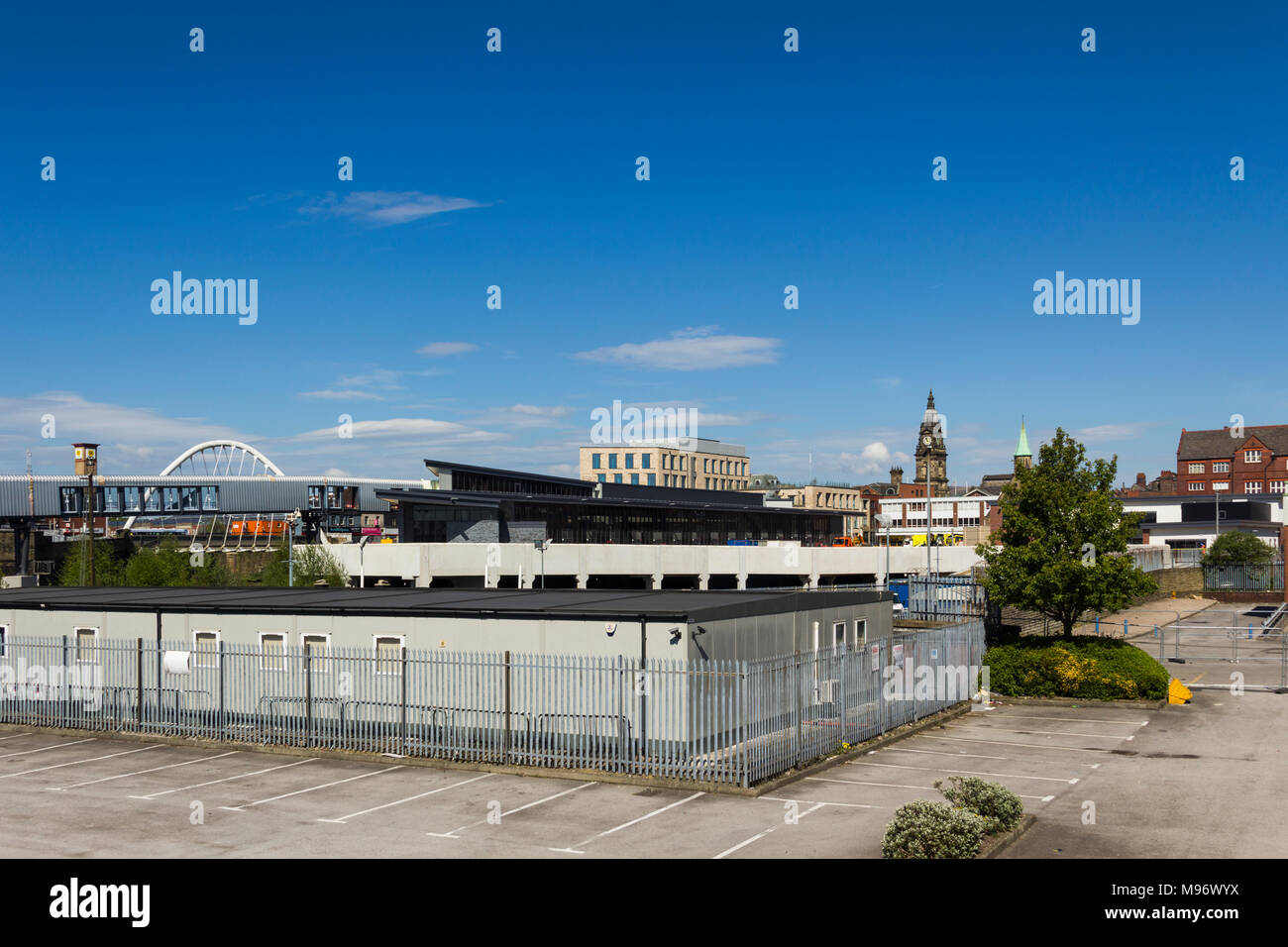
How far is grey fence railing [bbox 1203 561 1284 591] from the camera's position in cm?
7806

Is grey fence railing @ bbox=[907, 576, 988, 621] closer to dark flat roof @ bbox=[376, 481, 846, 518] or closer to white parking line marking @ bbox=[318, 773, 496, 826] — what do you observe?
dark flat roof @ bbox=[376, 481, 846, 518]

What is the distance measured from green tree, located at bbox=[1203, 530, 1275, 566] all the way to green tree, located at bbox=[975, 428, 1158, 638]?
54336mm

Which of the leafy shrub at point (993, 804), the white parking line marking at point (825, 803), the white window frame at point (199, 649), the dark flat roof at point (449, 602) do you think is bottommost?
the white parking line marking at point (825, 803)

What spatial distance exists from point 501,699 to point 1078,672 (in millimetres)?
18869

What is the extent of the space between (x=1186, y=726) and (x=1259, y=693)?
7.85 metres

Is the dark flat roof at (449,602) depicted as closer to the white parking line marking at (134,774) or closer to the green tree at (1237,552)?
the white parking line marking at (134,774)

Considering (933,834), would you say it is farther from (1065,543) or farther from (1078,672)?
(1065,543)

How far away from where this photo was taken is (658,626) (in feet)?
75.1

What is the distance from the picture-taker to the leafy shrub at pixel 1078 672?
32.7m

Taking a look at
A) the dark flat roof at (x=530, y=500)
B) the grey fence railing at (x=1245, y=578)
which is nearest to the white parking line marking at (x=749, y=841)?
the dark flat roof at (x=530, y=500)

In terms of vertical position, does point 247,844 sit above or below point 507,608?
below

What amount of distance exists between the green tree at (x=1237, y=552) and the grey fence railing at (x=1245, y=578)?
235cm

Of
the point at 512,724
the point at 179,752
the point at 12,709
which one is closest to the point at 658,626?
the point at 512,724
